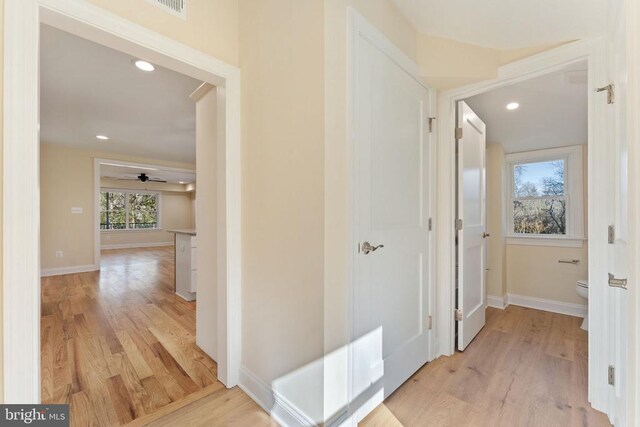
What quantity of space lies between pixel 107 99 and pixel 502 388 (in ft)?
15.0

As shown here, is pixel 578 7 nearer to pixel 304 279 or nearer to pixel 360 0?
pixel 360 0

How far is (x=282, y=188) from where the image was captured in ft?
4.89

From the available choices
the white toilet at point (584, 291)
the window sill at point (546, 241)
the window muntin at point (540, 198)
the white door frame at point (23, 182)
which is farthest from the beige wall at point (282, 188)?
the window muntin at point (540, 198)

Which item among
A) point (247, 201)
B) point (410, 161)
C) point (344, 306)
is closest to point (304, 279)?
point (344, 306)

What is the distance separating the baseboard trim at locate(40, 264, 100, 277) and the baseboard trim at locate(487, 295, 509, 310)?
22.8 feet

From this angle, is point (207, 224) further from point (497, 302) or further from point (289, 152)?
point (497, 302)

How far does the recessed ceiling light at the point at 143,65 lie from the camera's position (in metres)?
2.34

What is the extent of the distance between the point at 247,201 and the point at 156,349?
1596 mm

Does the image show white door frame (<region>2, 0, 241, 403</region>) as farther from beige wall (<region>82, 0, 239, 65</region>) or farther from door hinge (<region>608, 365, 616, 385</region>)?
door hinge (<region>608, 365, 616, 385</region>)

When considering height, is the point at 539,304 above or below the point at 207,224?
below

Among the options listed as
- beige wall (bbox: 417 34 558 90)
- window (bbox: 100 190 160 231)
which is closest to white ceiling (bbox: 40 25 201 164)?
beige wall (bbox: 417 34 558 90)

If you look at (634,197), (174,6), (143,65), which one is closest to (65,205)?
(143,65)

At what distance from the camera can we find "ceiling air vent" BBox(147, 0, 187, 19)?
145 cm

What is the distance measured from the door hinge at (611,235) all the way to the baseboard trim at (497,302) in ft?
6.90
